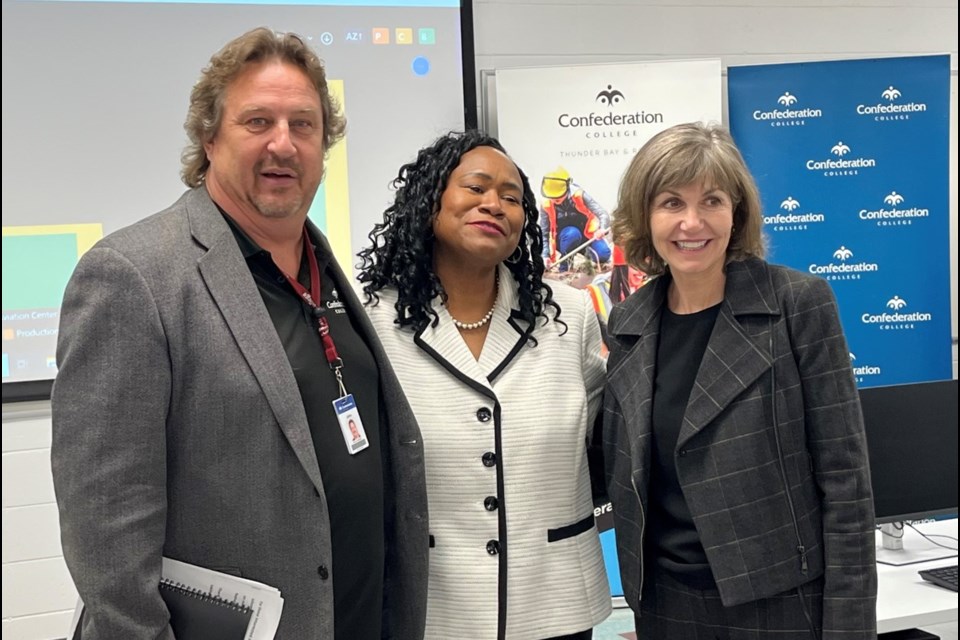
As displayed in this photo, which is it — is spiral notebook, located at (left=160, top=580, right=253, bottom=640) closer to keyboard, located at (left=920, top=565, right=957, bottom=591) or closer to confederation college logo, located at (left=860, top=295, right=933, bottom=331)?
keyboard, located at (left=920, top=565, right=957, bottom=591)

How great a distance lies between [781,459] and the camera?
1.69 meters

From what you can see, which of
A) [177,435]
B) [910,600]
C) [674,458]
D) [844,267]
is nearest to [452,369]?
[674,458]

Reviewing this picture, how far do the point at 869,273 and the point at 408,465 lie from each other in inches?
119

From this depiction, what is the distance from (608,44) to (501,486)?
9.05 ft

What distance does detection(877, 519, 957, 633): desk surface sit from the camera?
2211mm

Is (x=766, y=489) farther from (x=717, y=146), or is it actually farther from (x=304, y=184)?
(x=304, y=184)

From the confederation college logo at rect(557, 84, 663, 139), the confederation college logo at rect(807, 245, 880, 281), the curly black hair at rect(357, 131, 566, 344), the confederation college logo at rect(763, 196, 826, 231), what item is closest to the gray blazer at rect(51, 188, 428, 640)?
the curly black hair at rect(357, 131, 566, 344)

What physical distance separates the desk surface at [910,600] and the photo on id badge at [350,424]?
1.50 metres

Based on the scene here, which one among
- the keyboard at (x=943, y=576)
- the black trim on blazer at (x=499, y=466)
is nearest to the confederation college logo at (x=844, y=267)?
the keyboard at (x=943, y=576)

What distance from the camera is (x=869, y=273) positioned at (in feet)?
13.0

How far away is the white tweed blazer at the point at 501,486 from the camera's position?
179 cm

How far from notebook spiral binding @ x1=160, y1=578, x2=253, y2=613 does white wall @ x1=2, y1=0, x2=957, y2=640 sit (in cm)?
228

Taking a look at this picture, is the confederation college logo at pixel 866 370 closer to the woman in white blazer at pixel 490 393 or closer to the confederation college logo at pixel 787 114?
the confederation college logo at pixel 787 114

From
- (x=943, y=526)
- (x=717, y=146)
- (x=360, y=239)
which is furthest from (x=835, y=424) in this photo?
(x=360, y=239)
